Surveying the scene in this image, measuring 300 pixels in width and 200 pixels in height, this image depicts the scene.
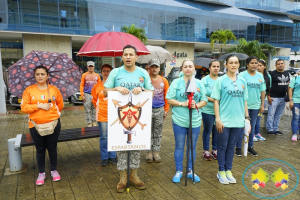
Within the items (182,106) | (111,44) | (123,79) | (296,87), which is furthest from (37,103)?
A: (296,87)

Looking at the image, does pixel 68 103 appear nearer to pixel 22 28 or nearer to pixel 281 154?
pixel 281 154

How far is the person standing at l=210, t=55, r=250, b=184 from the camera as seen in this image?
3.49 metres

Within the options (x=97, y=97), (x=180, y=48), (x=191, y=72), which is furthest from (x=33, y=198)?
(x=180, y=48)

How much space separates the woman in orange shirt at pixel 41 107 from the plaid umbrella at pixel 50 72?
168 mm

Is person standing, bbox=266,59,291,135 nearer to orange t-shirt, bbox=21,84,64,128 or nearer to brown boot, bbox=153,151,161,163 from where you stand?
brown boot, bbox=153,151,161,163

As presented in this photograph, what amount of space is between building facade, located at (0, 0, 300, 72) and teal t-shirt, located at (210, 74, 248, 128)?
19.3 m

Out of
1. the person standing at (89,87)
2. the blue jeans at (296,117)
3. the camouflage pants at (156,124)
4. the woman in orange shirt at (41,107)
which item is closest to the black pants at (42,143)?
the woman in orange shirt at (41,107)

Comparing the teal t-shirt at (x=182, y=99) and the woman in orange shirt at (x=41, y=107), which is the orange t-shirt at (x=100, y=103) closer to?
the woman in orange shirt at (x=41, y=107)

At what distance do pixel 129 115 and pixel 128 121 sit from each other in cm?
9

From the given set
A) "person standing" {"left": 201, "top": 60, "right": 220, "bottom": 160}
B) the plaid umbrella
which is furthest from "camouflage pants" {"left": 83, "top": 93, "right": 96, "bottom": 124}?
"person standing" {"left": 201, "top": 60, "right": 220, "bottom": 160}

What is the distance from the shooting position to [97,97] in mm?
4516

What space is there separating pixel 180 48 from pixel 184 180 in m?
25.9

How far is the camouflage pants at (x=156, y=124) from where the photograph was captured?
437 cm

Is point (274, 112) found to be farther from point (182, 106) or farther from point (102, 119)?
point (102, 119)
